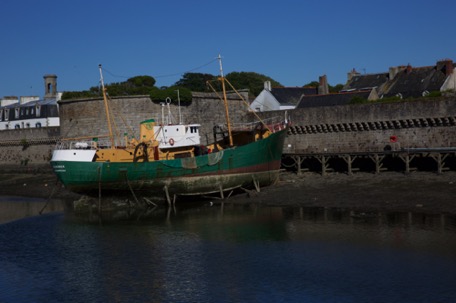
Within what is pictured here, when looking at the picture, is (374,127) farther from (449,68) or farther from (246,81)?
(246,81)

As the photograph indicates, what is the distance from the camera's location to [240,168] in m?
27.0

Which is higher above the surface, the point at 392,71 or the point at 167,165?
the point at 392,71

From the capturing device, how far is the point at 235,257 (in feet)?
53.5

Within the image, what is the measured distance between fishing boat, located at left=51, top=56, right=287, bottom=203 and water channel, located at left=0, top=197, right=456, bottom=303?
7.29 feet

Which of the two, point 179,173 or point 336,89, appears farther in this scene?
point 336,89

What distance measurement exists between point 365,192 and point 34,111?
37.4 m

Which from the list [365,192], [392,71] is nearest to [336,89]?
[392,71]

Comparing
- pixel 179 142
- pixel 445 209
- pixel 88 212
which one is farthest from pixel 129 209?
pixel 445 209

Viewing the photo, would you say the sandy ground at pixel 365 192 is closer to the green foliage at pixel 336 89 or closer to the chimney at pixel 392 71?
the chimney at pixel 392 71

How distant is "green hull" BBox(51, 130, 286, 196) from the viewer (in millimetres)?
25125

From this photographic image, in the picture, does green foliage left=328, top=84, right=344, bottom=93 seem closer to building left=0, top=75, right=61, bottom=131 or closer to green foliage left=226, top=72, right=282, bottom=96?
green foliage left=226, top=72, right=282, bottom=96

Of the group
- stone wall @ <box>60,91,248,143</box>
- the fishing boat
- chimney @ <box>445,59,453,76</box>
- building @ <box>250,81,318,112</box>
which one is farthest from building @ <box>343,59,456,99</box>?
the fishing boat

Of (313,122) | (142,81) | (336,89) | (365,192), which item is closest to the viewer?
(365,192)

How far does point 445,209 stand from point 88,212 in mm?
14231
